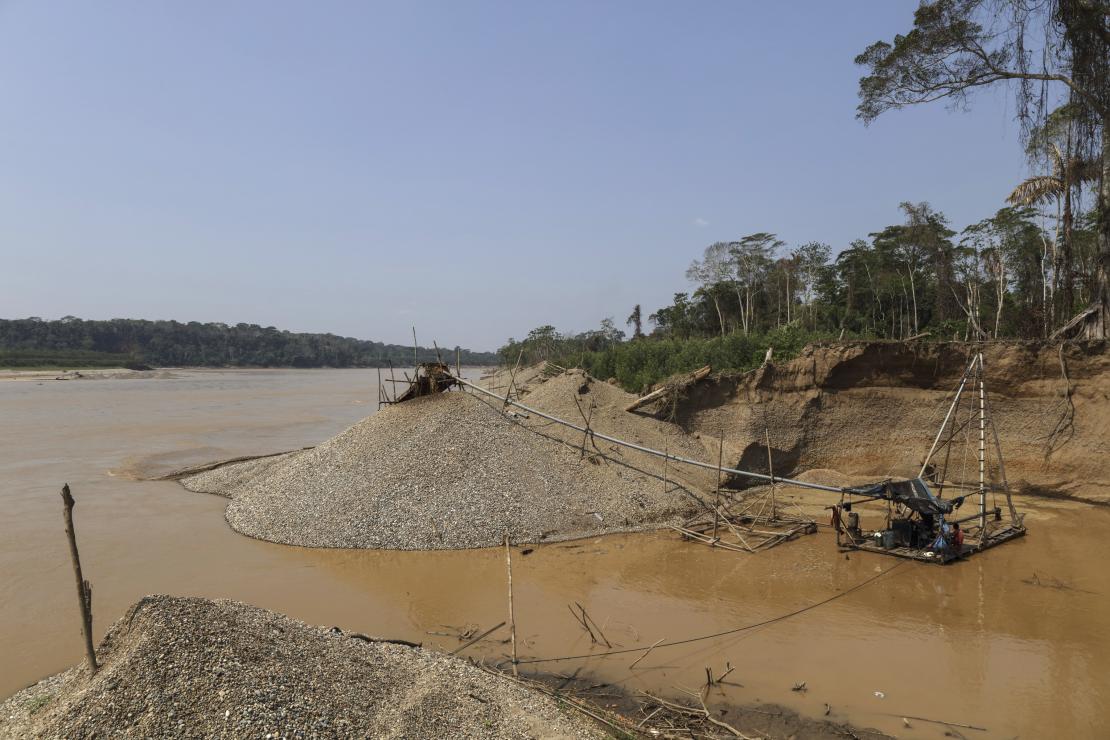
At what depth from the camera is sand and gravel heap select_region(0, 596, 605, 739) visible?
183 inches

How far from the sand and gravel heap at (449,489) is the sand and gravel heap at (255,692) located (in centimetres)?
575

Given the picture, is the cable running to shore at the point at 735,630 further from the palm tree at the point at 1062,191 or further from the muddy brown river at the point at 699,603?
the palm tree at the point at 1062,191

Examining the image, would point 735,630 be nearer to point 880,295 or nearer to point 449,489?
point 449,489

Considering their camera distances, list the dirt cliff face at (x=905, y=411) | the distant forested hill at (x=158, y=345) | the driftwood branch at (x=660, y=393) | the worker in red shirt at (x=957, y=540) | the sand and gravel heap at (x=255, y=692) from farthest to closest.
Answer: the distant forested hill at (x=158, y=345) < the driftwood branch at (x=660, y=393) < the dirt cliff face at (x=905, y=411) < the worker in red shirt at (x=957, y=540) < the sand and gravel heap at (x=255, y=692)

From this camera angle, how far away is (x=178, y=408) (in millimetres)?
39156

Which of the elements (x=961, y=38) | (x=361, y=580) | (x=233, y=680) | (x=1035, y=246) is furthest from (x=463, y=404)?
(x=1035, y=246)

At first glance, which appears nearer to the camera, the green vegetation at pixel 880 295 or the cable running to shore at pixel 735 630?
the cable running to shore at pixel 735 630

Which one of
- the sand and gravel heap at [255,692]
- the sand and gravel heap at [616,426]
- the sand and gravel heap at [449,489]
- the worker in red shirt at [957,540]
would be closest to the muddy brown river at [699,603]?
the worker in red shirt at [957,540]

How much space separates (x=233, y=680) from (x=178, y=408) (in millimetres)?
40509

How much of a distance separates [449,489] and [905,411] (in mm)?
12604

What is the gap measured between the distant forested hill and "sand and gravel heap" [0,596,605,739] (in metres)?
59.7

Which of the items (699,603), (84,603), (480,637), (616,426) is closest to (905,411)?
(616,426)

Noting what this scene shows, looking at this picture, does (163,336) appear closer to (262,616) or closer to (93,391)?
(93,391)

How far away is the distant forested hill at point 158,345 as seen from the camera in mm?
77625
